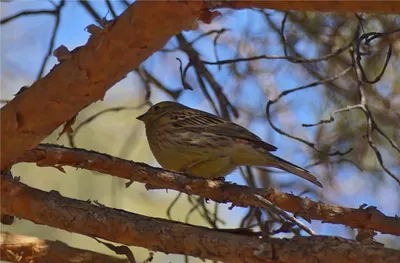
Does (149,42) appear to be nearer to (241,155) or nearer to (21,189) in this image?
(21,189)

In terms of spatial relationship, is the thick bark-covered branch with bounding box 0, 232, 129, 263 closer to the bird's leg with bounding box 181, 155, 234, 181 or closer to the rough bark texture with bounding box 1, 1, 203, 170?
the rough bark texture with bounding box 1, 1, 203, 170

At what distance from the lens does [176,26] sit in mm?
1884

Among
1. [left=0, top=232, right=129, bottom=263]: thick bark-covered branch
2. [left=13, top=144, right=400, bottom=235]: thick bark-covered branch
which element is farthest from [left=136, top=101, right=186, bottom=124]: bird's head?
[left=0, top=232, right=129, bottom=263]: thick bark-covered branch

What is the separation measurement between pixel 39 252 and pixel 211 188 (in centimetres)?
74

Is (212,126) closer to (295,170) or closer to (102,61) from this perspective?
(295,170)

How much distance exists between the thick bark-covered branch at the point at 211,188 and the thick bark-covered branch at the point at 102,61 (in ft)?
1.88

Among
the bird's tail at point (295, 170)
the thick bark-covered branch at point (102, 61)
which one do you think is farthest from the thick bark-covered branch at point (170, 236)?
the bird's tail at point (295, 170)

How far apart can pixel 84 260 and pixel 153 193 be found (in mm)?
2955

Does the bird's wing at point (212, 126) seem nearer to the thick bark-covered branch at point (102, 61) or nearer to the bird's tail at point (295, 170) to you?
the bird's tail at point (295, 170)

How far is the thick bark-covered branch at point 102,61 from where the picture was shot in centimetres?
182

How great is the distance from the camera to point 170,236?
2.63 m

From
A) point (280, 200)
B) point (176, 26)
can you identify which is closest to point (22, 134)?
point (176, 26)

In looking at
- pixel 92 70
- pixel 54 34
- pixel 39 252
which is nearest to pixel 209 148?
pixel 54 34

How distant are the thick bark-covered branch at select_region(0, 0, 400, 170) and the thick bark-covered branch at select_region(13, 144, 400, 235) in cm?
57
